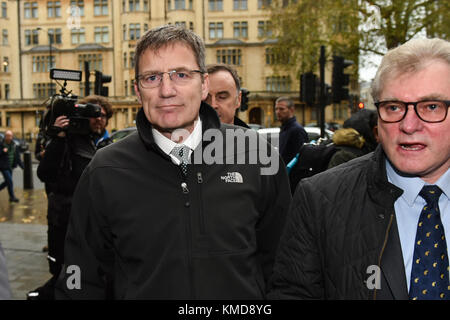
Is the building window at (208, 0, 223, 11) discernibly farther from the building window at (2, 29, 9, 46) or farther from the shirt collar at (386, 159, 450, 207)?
the shirt collar at (386, 159, 450, 207)

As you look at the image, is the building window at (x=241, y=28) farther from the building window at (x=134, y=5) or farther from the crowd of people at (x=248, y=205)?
the crowd of people at (x=248, y=205)

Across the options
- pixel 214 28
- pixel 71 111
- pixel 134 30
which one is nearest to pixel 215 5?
pixel 214 28

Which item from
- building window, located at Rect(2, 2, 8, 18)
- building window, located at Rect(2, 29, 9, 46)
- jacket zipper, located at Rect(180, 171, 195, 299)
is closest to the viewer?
jacket zipper, located at Rect(180, 171, 195, 299)

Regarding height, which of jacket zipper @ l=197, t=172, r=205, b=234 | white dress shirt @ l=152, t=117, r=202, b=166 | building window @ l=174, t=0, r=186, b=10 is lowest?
jacket zipper @ l=197, t=172, r=205, b=234

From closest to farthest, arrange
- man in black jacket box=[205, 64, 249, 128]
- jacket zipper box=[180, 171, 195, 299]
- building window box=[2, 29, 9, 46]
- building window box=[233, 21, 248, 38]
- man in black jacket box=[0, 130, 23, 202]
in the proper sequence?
jacket zipper box=[180, 171, 195, 299] → man in black jacket box=[205, 64, 249, 128] → man in black jacket box=[0, 130, 23, 202] → building window box=[233, 21, 248, 38] → building window box=[2, 29, 9, 46]

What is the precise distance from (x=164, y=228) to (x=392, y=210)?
0.94m

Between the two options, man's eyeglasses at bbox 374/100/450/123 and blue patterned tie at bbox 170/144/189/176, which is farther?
blue patterned tie at bbox 170/144/189/176

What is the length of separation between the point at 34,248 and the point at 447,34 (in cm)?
1854

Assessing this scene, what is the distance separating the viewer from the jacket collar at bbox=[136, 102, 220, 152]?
85.4 inches

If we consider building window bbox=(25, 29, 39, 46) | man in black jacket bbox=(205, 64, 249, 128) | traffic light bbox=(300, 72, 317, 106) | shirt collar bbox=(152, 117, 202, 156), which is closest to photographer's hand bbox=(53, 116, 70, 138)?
man in black jacket bbox=(205, 64, 249, 128)

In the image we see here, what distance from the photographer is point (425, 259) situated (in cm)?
169

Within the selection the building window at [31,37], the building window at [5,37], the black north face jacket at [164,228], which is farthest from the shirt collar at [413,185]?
the building window at [5,37]

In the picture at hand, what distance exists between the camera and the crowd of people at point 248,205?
1.70 metres

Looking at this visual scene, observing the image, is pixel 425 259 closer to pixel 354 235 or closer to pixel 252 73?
pixel 354 235
